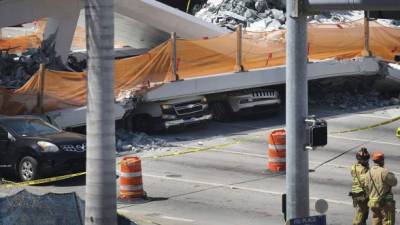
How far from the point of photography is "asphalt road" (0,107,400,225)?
1670 cm

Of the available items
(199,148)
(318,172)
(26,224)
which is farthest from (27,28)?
(26,224)

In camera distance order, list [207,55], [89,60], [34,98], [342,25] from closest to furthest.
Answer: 1. [89,60]
2. [34,98]
3. [207,55]
4. [342,25]

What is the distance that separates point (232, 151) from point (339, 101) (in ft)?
24.0

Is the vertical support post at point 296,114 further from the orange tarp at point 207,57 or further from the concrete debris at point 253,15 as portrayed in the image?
the concrete debris at point 253,15

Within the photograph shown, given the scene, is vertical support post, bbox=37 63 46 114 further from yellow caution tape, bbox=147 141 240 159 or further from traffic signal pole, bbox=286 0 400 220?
traffic signal pole, bbox=286 0 400 220

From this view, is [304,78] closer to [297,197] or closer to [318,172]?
[297,197]

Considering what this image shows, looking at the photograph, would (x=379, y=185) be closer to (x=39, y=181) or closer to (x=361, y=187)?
(x=361, y=187)

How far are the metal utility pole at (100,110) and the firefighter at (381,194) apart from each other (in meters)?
4.20

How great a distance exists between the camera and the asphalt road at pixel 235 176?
658 inches

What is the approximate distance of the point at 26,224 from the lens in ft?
43.2

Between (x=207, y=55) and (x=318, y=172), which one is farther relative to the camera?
(x=207, y=55)

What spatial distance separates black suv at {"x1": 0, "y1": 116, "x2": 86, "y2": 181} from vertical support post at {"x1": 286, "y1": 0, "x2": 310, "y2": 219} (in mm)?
7217

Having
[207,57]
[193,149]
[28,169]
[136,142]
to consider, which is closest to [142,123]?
[136,142]

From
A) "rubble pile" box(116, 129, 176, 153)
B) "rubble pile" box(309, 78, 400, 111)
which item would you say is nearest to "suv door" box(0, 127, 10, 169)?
"rubble pile" box(116, 129, 176, 153)
